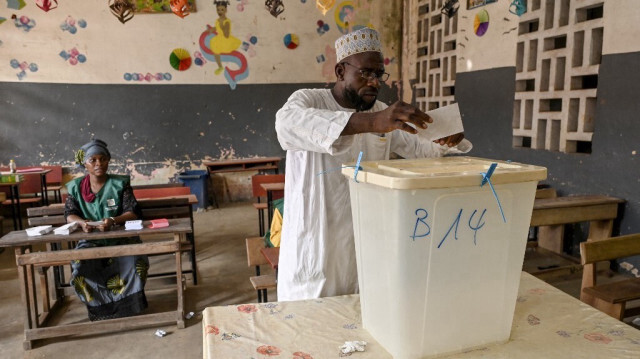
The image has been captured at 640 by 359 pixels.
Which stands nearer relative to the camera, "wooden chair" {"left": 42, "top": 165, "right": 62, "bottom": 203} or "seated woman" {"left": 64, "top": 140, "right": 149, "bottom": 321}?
"seated woman" {"left": 64, "top": 140, "right": 149, "bottom": 321}

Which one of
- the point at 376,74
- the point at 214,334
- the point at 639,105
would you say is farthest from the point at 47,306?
the point at 639,105

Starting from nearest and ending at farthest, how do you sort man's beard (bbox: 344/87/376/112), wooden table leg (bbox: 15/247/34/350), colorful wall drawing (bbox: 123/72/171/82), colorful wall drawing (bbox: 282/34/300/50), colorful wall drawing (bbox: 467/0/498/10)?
man's beard (bbox: 344/87/376/112) → wooden table leg (bbox: 15/247/34/350) → colorful wall drawing (bbox: 467/0/498/10) → colorful wall drawing (bbox: 123/72/171/82) → colorful wall drawing (bbox: 282/34/300/50)

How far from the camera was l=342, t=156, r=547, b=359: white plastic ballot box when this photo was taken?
810mm

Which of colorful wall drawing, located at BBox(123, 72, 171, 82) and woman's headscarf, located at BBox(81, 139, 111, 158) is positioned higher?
colorful wall drawing, located at BBox(123, 72, 171, 82)

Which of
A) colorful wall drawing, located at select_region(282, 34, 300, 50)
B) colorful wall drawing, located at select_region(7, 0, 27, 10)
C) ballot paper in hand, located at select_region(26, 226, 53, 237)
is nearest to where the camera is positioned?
ballot paper in hand, located at select_region(26, 226, 53, 237)

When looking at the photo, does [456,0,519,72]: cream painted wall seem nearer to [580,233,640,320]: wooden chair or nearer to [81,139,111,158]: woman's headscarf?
[580,233,640,320]: wooden chair

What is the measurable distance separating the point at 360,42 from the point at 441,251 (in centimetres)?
77

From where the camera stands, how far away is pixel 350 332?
1021mm

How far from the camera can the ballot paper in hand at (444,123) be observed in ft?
3.34

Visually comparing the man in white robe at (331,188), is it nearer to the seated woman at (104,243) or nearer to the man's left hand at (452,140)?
A: the man's left hand at (452,140)

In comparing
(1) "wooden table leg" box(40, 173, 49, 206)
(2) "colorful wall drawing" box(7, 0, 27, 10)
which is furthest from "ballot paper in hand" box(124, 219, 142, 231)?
(2) "colorful wall drawing" box(7, 0, 27, 10)

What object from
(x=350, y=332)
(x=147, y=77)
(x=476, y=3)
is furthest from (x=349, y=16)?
(x=350, y=332)

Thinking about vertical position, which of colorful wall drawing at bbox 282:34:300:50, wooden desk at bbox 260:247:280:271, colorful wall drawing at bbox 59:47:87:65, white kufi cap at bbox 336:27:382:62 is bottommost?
wooden desk at bbox 260:247:280:271

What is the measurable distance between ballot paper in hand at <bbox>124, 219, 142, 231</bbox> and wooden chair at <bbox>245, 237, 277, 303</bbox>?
77cm
